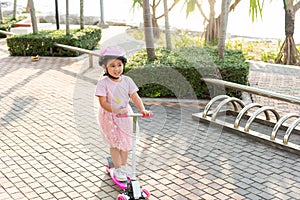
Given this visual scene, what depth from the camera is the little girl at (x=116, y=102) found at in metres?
4.37

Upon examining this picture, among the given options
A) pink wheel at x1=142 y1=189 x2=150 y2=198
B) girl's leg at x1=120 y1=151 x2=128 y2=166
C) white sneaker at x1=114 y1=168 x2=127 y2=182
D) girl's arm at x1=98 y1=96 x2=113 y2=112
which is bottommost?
pink wheel at x1=142 y1=189 x2=150 y2=198

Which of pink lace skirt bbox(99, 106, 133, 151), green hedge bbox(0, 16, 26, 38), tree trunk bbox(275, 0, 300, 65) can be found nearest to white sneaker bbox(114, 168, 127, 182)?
pink lace skirt bbox(99, 106, 133, 151)

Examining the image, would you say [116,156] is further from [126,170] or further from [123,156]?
[126,170]

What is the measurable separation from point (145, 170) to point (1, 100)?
4.06 metres

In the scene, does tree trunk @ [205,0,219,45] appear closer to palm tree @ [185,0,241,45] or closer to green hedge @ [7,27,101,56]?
palm tree @ [185,0,241,45]

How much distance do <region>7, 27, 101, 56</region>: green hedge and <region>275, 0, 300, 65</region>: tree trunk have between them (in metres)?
5.52

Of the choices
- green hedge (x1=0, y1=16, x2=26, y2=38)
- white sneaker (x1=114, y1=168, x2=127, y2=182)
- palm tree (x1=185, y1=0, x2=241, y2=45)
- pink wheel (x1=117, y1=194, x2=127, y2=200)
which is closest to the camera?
pink wheel (x1=117, y1=194, x2=127, y2=200)

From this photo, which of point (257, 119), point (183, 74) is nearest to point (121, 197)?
point (257, 119)

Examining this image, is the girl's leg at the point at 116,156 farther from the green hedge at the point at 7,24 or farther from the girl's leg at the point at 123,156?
the green hedge at the point at 7,24

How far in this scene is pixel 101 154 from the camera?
560 centimetres

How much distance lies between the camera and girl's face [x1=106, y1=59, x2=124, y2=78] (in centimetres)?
435

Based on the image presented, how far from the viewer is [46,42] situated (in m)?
12.6

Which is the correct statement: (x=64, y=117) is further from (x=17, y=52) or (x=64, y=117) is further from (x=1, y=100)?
(x=17, y=52)

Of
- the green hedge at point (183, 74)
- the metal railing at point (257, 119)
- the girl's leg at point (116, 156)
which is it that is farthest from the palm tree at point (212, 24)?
the girl's leg at point (116, 156)
